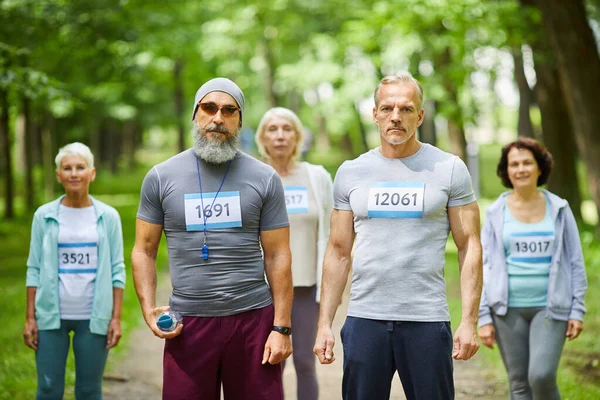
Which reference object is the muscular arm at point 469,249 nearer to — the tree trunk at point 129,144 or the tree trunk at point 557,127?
the tree trunk at point 557,127

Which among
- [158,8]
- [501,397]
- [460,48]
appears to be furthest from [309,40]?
[501,397]

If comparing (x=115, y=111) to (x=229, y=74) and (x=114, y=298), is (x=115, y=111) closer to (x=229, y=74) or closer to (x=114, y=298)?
(x=229, y=74)

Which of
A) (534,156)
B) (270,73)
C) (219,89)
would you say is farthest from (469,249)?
(270,73)

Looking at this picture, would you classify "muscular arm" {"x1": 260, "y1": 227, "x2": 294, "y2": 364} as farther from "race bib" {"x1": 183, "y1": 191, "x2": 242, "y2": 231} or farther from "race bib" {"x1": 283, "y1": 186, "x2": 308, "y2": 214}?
"race bib" {"x1": 283, "y1": 186, "x2": 308, "y2": 214}

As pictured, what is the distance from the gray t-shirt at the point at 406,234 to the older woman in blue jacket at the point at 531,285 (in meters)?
1.57

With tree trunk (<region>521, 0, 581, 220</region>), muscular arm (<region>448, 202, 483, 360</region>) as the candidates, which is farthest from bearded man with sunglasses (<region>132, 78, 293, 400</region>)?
tree trunk (<region>521, 0, 581, 220</region>)

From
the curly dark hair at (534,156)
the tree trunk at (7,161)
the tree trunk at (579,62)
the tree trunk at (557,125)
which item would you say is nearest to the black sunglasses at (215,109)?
the curly dark hair at (534,156)

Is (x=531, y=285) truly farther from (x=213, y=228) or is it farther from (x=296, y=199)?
(x=213, y=228)

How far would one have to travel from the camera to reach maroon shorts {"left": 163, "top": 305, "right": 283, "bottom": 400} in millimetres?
4195

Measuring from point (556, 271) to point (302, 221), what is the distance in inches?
68.7

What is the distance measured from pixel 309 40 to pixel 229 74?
5.23 meters

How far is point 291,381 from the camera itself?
7.86 metres

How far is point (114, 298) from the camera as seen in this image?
580 cm

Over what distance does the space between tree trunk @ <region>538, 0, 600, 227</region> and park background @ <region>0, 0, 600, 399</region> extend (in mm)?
19
